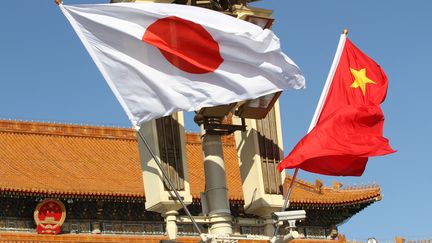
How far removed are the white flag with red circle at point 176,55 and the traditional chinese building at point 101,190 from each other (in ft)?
50.2

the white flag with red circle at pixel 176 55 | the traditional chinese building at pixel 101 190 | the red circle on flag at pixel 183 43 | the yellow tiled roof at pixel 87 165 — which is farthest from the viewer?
the yellow tiled roof at pixel 87 165

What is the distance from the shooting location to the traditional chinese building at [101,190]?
3102 cm

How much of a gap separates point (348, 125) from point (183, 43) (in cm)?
281

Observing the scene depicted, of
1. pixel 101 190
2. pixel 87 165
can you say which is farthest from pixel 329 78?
pixel 87 165

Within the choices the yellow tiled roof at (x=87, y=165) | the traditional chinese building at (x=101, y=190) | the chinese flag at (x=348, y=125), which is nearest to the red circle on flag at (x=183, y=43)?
the chinese flag at (x=348, y=125)

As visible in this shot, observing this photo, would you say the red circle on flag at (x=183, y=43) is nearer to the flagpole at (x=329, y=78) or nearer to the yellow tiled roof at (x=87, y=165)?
the flagpole at (x=329, y=78)

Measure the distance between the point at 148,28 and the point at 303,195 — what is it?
829 inches

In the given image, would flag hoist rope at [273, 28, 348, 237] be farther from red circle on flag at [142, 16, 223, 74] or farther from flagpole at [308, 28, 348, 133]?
red circle on flag at [142, 16, 223, 74]

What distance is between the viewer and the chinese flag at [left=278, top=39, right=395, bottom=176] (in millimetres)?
14836

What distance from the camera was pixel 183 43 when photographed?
14.3m

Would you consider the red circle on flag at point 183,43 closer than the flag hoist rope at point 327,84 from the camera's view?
Yes

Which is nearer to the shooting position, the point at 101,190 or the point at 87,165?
the point at 101,190

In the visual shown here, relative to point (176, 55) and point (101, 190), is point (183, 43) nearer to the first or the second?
point (176, 55)

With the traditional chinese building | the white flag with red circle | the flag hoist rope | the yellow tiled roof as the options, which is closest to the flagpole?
the flag hoist rope
